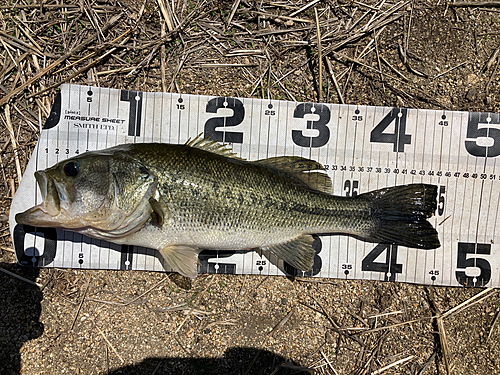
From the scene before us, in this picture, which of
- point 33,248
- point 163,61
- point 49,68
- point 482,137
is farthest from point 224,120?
point 482,137

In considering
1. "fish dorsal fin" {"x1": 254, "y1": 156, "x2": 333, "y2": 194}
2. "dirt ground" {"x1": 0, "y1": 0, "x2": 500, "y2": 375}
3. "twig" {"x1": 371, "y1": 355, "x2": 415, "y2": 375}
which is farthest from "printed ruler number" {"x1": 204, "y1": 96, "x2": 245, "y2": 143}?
"twig" {"x1": 371, "y1": 355, "x2": 415, "y2": 375}

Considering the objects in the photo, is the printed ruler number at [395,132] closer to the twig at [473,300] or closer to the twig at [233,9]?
the twig at [473,300]

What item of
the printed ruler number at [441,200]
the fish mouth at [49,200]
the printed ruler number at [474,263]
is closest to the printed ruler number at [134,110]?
the fish mouth at [49,200]

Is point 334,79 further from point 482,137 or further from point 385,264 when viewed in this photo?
point 385,264

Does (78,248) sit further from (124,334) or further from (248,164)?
(248,164)

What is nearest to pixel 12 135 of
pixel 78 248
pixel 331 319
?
pixel 78 248

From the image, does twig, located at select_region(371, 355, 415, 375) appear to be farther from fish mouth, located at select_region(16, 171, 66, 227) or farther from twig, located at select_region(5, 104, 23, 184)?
twig, located at select_region(5, 104, 23, 184)
